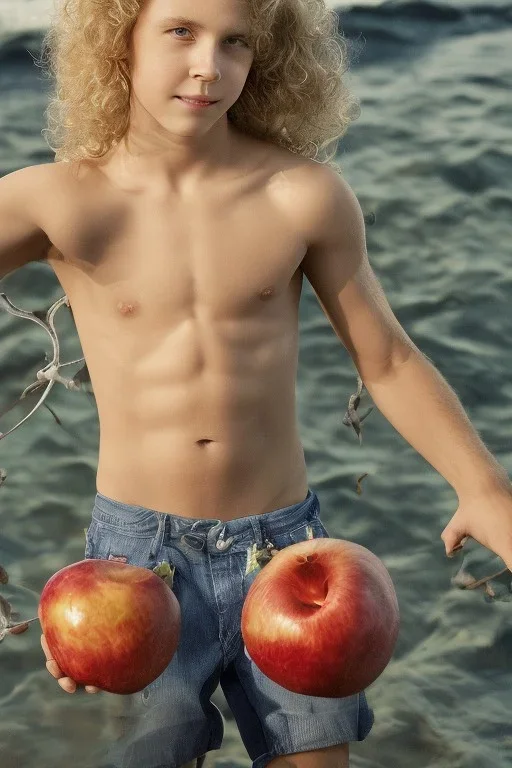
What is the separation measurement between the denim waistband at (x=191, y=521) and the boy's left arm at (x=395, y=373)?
0.21 meters

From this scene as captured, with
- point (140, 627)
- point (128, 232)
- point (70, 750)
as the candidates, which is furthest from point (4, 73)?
point (140, 627)

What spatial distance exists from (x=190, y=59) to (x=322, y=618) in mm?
693

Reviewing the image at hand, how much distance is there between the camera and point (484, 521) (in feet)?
6.40

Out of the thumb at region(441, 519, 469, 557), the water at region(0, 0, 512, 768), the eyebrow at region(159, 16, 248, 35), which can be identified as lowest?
the water at region(0, 0, 512, 768)

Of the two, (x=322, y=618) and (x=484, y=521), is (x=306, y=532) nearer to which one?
(x=484, y=521)

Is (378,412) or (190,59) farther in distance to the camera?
(378,412)

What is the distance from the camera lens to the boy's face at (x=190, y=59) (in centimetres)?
181

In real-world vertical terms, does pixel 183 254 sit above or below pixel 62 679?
above

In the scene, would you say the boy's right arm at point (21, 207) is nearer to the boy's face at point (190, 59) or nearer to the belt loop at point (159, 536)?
the boy's face at point (190, 59)

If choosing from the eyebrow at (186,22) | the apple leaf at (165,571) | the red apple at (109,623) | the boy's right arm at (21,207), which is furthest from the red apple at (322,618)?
the eyebrow at (186,22)

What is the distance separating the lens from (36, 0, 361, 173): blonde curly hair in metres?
1.92

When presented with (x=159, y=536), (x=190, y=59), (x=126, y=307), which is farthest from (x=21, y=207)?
(x=159, y=536)

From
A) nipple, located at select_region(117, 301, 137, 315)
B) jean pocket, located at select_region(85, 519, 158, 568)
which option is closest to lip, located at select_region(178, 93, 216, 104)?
nipple, located at select_region(117, 301, 137, 315)

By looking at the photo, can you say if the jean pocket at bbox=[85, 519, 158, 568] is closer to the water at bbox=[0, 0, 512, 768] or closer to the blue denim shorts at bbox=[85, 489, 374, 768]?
the blue denim shorts at bbox=[85, 489, 374, 768]
